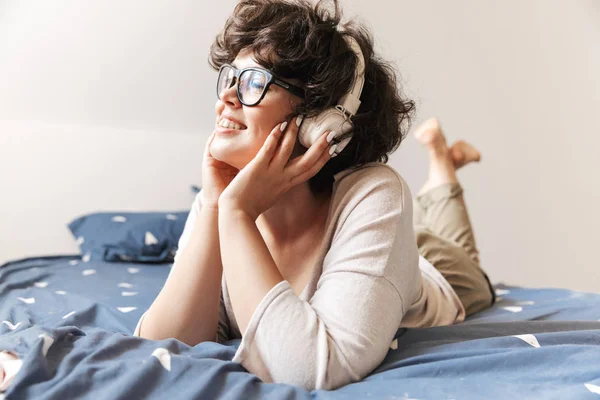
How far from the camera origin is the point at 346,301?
0.85 meters

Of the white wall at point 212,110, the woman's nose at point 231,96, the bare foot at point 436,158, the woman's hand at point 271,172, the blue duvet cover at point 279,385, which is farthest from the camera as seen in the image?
the white wall at point 212,110

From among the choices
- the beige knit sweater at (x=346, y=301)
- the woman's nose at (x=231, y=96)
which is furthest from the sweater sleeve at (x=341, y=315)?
the woman's nose at (x=231, y=96)

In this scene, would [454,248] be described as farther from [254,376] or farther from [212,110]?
[212,110]

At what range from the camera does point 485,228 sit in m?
3.14

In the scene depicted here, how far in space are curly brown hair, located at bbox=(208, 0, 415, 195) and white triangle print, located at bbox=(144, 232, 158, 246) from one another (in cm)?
109

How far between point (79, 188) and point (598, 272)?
279 cm

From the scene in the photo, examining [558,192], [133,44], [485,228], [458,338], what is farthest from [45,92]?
[558,192]

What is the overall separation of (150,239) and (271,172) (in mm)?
1318

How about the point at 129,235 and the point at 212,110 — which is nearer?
the point at 129,235

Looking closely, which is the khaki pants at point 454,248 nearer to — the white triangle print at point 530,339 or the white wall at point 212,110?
the white triangle print at point 530,339

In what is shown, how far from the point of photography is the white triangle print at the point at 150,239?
2174mm

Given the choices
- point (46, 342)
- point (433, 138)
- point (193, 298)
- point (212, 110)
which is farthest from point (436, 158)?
point (46, 342)

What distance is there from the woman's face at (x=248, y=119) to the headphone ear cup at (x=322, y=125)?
0.05m

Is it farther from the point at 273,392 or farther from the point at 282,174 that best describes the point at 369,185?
the point at 273,392
